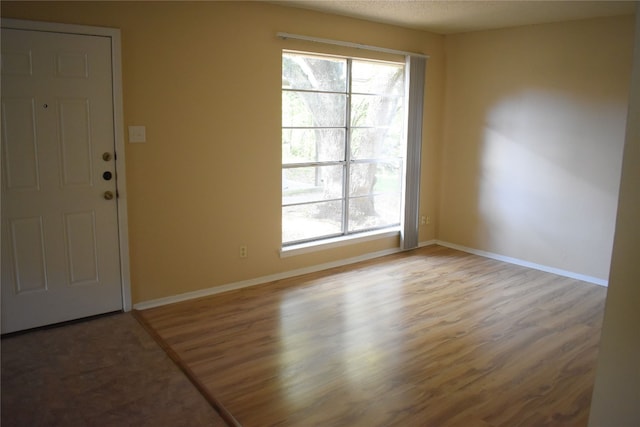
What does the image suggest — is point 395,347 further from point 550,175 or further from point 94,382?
point 550,175

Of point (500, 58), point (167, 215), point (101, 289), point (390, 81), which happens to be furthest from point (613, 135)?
point (101, 289)

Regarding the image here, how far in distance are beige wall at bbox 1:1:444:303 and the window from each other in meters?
0.25

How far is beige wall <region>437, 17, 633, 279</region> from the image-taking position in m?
4.51

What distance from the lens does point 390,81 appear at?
212 inches

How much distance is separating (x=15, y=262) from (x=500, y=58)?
4762 millimetres

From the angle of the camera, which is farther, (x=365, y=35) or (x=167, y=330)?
(x=365, y=35)

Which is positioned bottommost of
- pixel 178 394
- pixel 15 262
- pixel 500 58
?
pixel 178 394

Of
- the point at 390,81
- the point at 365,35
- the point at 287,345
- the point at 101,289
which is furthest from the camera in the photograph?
the point at 390,81

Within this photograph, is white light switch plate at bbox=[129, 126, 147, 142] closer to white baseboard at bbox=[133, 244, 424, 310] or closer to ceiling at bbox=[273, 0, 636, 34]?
white baseboard at bbox=[133, 244, 424, 310]

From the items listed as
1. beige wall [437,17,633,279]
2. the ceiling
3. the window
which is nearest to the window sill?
the window

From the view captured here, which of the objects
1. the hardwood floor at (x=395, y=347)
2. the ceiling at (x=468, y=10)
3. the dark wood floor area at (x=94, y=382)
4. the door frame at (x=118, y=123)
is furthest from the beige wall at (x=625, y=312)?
the door frame at (x=118, y=123)

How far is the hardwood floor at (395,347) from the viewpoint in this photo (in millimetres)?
2619

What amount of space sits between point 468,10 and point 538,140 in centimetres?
152

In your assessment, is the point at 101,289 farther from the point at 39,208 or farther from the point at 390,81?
the point at 390,81
